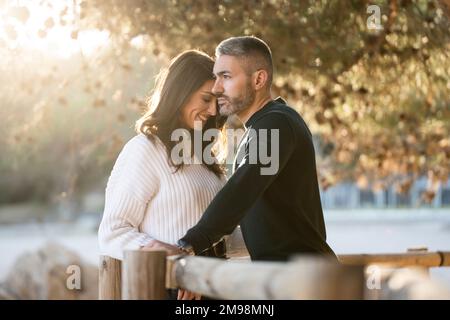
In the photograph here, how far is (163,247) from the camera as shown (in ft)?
11.1

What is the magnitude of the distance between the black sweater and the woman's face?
0.31 meters

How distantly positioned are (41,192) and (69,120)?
117ft

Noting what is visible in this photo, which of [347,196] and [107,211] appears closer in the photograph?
[107,211]

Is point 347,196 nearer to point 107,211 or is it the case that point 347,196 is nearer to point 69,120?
point 69,120

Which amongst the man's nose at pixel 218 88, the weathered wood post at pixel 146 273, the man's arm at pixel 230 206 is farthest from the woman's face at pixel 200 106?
the weathered wood post at pixel 146 273

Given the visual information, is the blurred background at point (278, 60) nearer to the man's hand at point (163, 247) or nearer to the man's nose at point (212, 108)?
the man's nose at point (212, 108)

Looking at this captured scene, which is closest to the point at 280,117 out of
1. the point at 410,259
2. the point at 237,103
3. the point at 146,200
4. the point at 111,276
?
the point at 237,103

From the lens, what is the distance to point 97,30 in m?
6.76

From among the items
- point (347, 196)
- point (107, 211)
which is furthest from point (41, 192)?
point (107, 211)

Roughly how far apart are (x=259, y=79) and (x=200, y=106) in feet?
0.86

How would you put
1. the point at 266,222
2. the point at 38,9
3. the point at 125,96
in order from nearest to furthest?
the point at 266,222
the point at 38,9
the point at 125,96

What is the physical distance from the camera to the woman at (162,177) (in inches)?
140

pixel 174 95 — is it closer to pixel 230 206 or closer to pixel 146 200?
pixel 146 200
